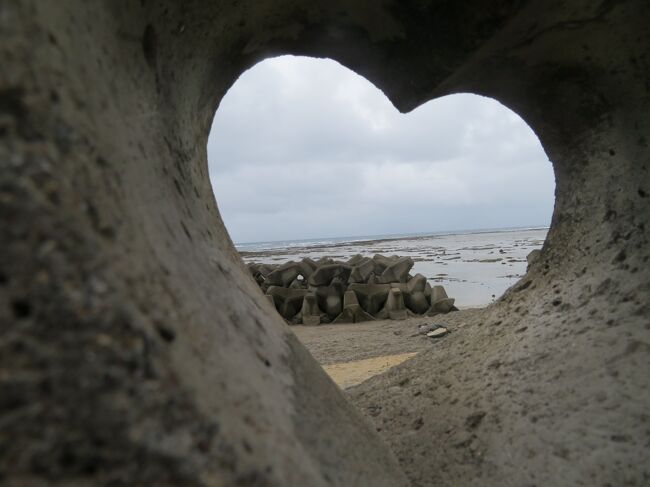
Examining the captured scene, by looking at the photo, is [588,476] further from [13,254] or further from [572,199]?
[13,254]

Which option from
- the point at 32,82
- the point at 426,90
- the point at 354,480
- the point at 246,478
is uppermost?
the point at 426,90

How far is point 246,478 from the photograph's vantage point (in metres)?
0.53

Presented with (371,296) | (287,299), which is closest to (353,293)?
(371,296)

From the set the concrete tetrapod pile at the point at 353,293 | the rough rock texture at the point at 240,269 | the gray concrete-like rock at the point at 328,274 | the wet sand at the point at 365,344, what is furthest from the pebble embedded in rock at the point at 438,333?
the rough rock texture at the point at 240,269

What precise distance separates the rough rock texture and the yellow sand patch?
88cm

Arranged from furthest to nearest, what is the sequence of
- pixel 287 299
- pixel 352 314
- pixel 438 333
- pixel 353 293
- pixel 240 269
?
pixel 287 299 → pixel 353 293 → pixel 352 314 → pixel 438 333 → pixel 240 269

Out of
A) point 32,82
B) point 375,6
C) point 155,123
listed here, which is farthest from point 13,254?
point 375,6

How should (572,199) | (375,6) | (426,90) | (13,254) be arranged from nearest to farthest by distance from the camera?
(13,254), (375,6), (426,90), (572,199)

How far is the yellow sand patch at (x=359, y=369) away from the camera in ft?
9.56

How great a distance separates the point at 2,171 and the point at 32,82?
12 cm

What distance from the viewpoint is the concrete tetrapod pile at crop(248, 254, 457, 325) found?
5973mm

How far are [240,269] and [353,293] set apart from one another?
481cm

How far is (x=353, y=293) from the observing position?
19.9 feet

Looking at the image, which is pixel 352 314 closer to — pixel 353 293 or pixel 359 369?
pixel 353 293
